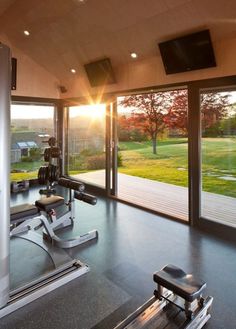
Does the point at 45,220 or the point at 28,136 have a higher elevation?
the point at 28,136

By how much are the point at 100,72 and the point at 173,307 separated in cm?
389

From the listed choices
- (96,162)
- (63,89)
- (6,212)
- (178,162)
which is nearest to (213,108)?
(178,162)

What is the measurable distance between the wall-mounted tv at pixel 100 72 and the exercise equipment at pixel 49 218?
2.11 m

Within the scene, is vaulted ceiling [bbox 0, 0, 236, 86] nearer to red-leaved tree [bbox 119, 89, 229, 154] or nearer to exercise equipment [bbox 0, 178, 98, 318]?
red-leaved tree [bbox 119, 89, 229, 154]

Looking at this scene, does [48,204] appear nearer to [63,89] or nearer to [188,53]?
[188,53]

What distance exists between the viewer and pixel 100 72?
4.63m

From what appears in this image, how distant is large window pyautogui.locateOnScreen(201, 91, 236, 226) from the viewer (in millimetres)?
3324

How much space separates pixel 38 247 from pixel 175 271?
1.74 metres

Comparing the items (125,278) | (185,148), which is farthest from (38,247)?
(185,148)

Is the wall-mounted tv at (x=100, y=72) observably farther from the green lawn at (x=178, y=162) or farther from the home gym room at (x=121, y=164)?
the green lawn at (x=178, y=162)

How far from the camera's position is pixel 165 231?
3.48 metres

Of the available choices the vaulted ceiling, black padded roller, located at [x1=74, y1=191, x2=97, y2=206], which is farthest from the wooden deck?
the vaulted ceiling

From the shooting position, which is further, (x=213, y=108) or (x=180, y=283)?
(x=213, y=108)

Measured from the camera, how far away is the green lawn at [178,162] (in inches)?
135
